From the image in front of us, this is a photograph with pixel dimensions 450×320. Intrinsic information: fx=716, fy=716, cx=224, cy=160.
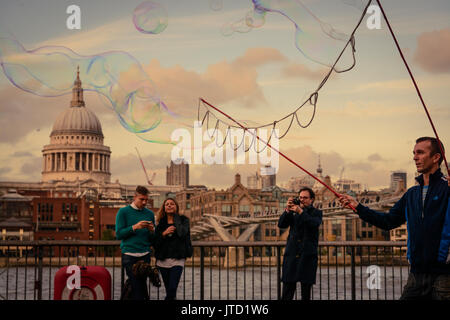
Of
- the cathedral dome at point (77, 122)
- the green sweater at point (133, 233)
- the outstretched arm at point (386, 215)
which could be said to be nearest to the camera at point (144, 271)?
the green sweater at point (133, 233)

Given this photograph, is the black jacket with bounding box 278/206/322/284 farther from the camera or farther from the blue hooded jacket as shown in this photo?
the blue hooded jacket

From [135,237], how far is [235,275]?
551 inches

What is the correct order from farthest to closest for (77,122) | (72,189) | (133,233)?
1. (77,122)
2. (72,189)
3. (133,233)

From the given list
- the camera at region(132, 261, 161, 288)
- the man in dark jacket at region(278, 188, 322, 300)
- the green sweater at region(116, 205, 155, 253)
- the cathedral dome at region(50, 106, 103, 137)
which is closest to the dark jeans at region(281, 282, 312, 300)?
the man in dark jacket at region(278, 188, 322, 300)

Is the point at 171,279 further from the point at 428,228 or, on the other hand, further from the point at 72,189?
the point at 72,189

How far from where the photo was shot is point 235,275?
20.2m

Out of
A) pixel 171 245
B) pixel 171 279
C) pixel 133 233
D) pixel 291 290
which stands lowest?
pixel 291 290

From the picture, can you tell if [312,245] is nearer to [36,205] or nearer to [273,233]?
[273,233]

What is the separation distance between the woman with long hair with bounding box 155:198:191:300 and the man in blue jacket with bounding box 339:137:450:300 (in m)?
2.30

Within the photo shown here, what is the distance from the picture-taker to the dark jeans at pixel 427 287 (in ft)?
14.0

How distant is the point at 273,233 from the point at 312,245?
64.8 meters

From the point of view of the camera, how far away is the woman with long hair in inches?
256

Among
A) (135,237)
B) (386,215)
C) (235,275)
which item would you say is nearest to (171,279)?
(135,237)
